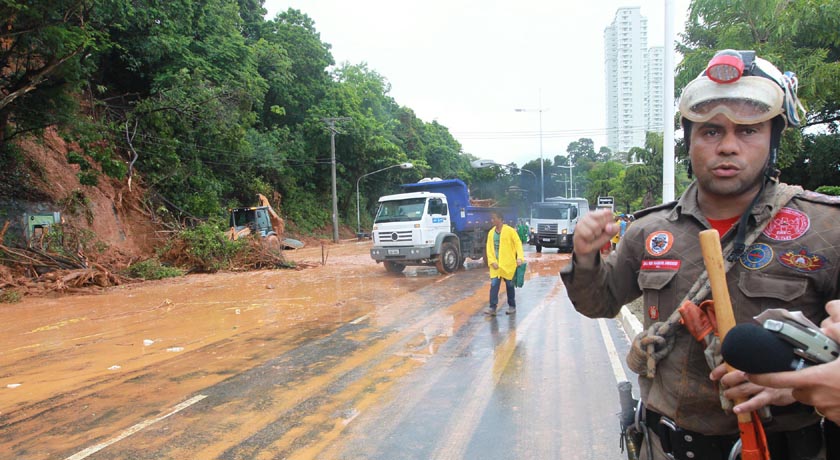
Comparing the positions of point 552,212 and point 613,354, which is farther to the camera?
point 552,212

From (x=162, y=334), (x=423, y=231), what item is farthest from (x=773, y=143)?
(x=423, y=231)

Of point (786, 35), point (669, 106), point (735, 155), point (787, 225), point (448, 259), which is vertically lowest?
point (448, 259)

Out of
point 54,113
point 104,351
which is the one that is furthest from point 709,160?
point 54,113

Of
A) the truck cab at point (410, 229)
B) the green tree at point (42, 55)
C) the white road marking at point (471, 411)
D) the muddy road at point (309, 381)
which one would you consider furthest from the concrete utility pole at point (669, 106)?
the green tree at point (42, 55)

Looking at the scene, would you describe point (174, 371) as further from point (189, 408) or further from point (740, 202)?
point (740, 202)

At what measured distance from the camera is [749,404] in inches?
53.1

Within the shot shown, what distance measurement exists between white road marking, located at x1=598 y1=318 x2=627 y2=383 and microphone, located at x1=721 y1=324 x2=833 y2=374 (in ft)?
14.5

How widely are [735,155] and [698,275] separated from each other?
40 cm

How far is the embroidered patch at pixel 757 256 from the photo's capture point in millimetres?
1563

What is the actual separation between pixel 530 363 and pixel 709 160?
15.4 feet

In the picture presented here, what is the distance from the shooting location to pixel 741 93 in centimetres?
163

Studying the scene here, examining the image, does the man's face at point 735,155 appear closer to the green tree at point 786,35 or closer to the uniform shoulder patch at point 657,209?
the uniform shoulder patch at point 657,209

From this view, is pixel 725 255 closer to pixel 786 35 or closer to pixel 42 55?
pixel 786 35

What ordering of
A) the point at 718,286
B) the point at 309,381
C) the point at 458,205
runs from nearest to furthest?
the point at 718,286 → the point at 309,381 → the point at 458,205
